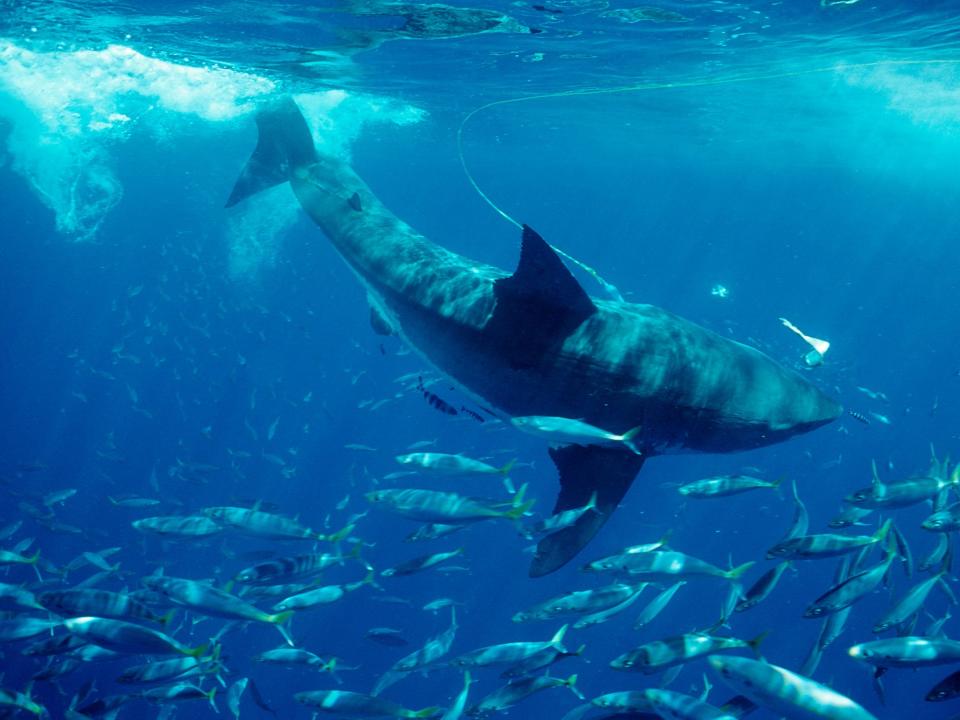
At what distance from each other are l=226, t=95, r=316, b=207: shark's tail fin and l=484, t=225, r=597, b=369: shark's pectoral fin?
18.5 ft

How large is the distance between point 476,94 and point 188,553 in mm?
19741

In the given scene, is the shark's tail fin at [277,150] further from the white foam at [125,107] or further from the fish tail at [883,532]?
the white foam at [125,107]

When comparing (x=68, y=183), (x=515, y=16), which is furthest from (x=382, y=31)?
(x=68, y=183)

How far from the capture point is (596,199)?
97500 mm

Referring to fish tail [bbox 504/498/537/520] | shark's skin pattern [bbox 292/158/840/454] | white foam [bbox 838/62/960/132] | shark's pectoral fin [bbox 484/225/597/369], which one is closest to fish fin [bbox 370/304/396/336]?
shark's skin pattern [bbox 292/158/840/454]

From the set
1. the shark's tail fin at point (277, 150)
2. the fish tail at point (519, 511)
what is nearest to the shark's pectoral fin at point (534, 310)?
the fish tail at point (519, 511)

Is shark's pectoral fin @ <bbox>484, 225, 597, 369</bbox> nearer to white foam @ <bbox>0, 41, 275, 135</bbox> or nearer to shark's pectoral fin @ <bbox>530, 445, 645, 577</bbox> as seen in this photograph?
shark's pectoral fin @ <bbox>530, 445, 645, 577</bbox>

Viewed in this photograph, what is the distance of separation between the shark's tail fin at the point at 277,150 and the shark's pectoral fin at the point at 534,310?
18.5 ft

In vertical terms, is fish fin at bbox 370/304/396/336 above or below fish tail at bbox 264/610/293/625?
above

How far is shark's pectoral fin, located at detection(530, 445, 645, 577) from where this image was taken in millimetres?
5227

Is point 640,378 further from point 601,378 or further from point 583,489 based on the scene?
point 583,489

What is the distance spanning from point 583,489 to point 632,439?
0.62m

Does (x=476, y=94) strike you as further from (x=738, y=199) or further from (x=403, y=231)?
(x=738, y=199)

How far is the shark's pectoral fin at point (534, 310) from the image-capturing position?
16.9 ft
